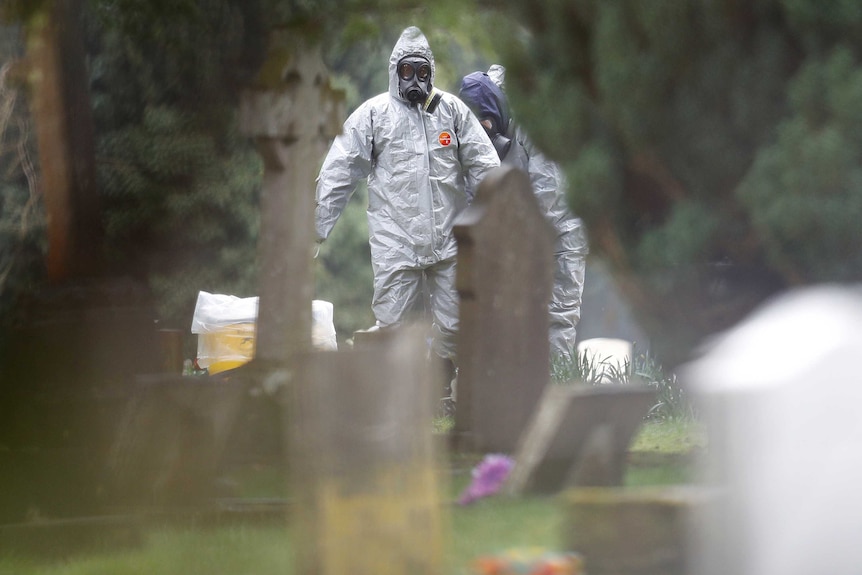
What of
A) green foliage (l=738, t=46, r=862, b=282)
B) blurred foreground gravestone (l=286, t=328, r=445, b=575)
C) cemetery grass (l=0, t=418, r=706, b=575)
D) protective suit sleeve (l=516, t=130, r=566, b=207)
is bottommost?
cemetery grass (l=0, t=418, r=706, b=575)

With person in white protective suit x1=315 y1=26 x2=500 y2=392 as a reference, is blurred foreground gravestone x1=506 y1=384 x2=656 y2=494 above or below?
below

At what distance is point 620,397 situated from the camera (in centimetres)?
379

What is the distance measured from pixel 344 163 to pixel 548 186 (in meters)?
1.46

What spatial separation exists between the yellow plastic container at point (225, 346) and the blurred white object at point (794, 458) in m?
7.37

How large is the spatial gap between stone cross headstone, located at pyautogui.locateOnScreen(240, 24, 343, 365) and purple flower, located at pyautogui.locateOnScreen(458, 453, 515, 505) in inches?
42.6

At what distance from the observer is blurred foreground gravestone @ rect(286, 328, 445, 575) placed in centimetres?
305

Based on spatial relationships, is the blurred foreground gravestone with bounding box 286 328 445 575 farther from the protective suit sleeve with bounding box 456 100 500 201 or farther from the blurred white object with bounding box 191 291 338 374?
the blurred white object with bounding box 191 291 338 374

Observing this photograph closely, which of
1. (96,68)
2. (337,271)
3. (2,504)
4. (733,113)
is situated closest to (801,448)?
(733,113)

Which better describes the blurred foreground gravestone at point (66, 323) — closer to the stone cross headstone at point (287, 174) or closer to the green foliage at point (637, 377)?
the stone cross headstone at point (287, 174)

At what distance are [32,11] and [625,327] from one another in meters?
12.0

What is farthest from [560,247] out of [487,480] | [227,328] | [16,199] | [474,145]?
[487,480]

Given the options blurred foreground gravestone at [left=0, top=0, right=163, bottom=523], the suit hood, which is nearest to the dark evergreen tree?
blurred foreground gravestone at [left=0, top=0, right=163, bottom=523]

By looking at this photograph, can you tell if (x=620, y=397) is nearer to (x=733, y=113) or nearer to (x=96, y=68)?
(x=733, y=113)

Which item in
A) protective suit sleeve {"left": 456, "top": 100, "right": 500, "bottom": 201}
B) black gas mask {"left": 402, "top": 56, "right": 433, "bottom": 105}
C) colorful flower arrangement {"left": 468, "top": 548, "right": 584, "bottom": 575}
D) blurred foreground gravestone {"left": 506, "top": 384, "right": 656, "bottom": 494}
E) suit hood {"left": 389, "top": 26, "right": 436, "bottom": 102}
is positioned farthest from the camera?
protective suit sleeve {"left": 456, "top": 100, "right": 500, "bottom": 201}
